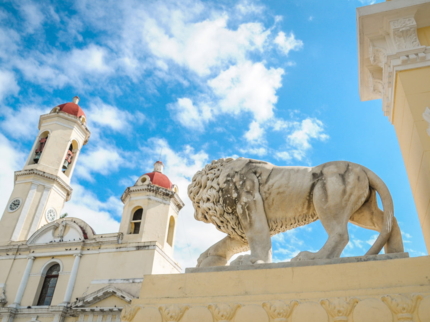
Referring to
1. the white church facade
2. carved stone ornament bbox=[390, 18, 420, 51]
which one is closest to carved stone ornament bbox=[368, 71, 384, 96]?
carved stone ornament bbox=[390, 18, 420, 51]

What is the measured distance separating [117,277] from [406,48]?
17.1 metres

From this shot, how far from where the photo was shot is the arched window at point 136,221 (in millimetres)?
20828

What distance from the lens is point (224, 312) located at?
9.43ft

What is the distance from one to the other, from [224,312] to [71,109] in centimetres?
2440

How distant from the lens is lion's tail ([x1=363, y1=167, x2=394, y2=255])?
3.24m

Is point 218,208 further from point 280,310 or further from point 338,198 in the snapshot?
point 280,310

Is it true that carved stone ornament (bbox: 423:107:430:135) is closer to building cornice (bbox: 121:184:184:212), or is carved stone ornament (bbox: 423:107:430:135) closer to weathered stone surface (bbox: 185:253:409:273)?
weathered stone surface (bbox: 185:253:409:273)

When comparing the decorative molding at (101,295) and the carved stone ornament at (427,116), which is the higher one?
the decorative molding at (101,295)

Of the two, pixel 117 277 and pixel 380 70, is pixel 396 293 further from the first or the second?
pixel 117 277

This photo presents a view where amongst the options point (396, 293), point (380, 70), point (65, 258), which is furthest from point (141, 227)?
point (396, 293)

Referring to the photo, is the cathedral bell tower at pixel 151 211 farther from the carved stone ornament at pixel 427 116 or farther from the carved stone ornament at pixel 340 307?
the carved stone ornament at pixel 340 307

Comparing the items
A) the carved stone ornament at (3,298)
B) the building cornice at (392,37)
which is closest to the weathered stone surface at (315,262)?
the building cornice at (392,37)

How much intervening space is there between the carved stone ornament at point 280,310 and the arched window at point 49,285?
1925cm

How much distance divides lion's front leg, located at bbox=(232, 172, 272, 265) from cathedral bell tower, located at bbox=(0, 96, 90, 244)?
67.2ft
